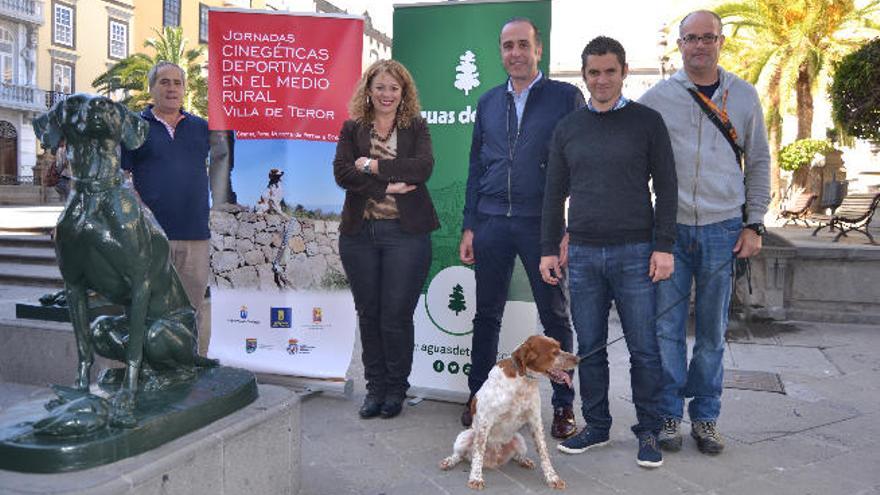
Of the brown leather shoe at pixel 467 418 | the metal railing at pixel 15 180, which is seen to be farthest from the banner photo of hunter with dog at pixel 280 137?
the metal railing at pixel 15 180

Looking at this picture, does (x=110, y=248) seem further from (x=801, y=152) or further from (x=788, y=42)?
(x=801, y=152)

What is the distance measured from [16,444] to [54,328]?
2839mm

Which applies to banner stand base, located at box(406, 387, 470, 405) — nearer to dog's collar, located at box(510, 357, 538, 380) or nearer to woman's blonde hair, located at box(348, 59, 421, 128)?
dog's collar, located at box(510, 357, 538, 380)

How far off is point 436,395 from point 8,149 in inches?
1685

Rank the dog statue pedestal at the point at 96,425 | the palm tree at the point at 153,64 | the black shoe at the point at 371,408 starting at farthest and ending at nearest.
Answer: the palm tree at the point at 153,64
the black shoe at the point at 371,408
the dog statue pedestal at the point at 96,425

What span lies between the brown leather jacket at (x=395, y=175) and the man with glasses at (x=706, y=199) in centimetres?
131

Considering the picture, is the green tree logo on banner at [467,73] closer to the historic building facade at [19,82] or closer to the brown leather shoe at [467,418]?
the brown leather shoe at [467,418]

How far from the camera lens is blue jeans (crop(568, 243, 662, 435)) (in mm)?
3688

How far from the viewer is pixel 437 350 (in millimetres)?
4969

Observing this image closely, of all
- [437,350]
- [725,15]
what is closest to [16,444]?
[437,350]

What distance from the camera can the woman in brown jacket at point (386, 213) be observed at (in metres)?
4.29

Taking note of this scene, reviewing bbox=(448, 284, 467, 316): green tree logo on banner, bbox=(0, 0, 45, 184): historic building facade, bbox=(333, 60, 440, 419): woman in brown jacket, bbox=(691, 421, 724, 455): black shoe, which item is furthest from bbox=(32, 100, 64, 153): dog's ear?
bbox=(0, 0, 45, 184): historic building facade

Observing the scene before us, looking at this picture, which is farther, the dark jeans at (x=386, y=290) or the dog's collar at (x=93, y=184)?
the dark jeans at (x=386, y=290)

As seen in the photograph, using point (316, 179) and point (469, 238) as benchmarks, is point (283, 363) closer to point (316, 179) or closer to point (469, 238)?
point (316, 179)
